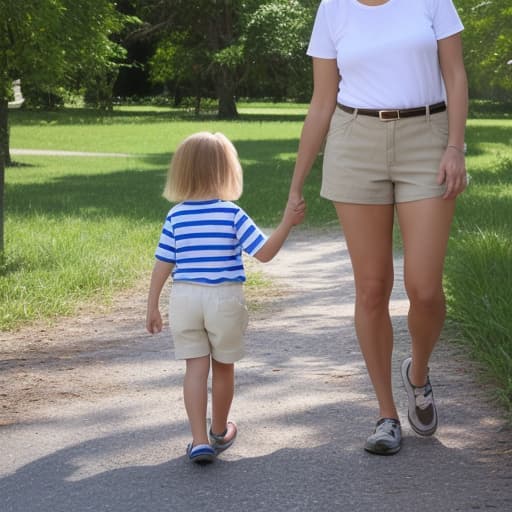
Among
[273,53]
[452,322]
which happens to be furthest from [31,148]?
[452,322]

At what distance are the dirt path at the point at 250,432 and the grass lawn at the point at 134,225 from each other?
401mm

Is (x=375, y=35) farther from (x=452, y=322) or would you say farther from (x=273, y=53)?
(x=273, y=53)

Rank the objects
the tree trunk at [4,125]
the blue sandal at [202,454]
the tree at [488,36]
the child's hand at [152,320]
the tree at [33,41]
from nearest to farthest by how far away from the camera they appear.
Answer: the blue sandal at [202,454]
the child's hand at [152,320]
the tree at [33,41]
the tree trunk at [4,125]
the tree at [488,36]

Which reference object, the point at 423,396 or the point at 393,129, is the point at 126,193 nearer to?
the point at 423,396

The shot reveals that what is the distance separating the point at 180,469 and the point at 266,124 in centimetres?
4188

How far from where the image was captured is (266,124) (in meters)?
45.9

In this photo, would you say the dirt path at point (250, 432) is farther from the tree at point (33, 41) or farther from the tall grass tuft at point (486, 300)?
the tree at point (33, 41)

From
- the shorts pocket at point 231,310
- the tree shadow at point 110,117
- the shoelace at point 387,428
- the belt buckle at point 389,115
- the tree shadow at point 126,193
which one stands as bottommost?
the tree shadow at point 110,117

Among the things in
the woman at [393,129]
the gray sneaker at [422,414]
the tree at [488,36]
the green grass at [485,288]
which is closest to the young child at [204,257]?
the woman at [393,129]

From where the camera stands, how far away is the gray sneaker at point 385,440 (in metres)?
4.50

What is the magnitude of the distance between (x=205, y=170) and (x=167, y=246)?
32 cm

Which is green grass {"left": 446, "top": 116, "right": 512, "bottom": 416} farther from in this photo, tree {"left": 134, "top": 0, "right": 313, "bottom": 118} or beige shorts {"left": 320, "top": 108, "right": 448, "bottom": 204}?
tree {"left": 134, "top": 0, "right": 313, "bottom": 118}

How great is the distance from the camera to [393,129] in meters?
4.36

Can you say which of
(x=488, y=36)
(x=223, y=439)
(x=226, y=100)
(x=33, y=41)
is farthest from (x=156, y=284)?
(x=226, y=100)
